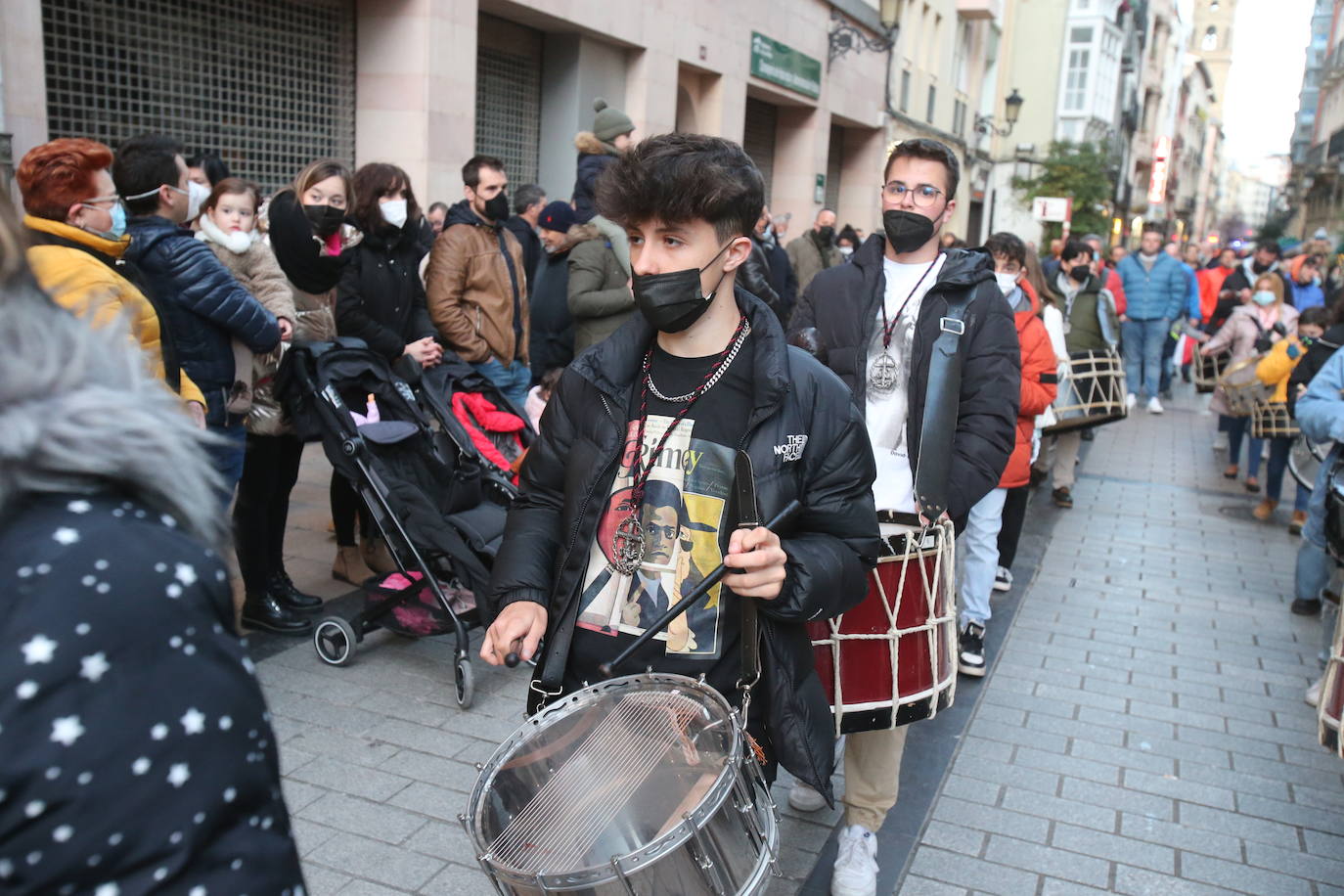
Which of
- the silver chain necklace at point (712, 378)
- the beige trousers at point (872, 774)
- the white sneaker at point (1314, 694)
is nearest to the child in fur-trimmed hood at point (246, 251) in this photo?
the silver chain necklace at point (712, 378)

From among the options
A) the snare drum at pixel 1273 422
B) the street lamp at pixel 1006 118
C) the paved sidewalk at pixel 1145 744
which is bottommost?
the paved sidewalk at pixel 1145 744

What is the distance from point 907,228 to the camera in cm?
373

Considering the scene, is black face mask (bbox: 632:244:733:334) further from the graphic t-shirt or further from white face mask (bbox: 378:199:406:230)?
white face mask (bbox: 378:199:406:230)

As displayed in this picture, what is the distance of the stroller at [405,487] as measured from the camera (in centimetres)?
468

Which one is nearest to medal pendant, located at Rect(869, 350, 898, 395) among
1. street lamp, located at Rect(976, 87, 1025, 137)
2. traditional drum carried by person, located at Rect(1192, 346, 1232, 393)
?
traditional drum carried by person, located at Rect(1192, 346, 1232, 393)

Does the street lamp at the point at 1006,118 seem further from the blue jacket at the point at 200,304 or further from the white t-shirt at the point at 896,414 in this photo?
the blue jacket at the point at 200,304

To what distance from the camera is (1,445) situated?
1.07 m

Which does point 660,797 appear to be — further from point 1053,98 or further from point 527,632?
point 1053,98

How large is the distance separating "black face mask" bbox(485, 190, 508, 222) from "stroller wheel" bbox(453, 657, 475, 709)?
109 inches

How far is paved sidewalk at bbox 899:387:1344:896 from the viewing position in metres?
3.71

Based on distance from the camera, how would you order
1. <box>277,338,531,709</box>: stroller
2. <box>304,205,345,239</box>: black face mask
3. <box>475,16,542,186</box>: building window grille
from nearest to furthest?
1. <box>277,338,531,709</box>: stroller
2. <box>304,205,345,239</box>: black face mask
3. <box>475,16,542,186</box>: building window grille

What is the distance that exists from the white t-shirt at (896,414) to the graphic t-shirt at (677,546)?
1356mm

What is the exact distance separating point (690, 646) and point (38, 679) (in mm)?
1519

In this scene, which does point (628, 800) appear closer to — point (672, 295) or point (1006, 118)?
point (672, 295)
